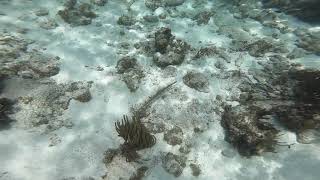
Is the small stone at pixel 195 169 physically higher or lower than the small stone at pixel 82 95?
lower

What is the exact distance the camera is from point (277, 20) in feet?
34.0

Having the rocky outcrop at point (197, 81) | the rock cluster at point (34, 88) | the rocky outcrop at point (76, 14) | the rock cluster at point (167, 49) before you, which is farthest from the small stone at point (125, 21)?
the rocky outcrop at point (197, 81)

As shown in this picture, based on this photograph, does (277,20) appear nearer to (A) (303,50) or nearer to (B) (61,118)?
(A) (303,50)

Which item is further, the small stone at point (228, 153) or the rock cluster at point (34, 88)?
the rock cluster at point (34, 88)

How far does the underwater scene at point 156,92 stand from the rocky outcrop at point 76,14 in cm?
3

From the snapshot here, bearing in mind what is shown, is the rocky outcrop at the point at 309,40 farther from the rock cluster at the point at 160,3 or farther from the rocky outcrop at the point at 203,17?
the rock cluster at the point at 160,3

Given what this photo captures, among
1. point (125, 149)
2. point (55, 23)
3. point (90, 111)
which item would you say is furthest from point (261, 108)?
point (55, 23)

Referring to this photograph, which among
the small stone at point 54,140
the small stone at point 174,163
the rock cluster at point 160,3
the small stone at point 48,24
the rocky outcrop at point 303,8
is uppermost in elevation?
the rocky outcrop at point 303,8

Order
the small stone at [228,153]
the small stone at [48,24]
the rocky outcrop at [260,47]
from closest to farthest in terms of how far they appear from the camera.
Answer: the small stone at [228,153], the rocky outcrop at [260,47], the small stone at [48,24]

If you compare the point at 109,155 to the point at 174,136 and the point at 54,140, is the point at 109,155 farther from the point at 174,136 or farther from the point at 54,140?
the point at 174,136

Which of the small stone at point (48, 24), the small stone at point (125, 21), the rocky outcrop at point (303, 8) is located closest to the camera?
the small stone at point (48, 24)

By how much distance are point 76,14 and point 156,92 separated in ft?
13.7

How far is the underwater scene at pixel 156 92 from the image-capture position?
598cm

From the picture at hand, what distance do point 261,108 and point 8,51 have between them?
6251 mm
